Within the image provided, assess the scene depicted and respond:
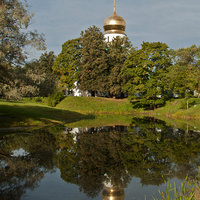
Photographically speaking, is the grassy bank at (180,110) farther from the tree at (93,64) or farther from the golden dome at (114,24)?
the golden dome at (114,24)

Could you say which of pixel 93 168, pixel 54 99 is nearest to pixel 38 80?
pixel 93 168

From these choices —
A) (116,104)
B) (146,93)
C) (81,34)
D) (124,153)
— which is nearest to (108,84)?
(116,104)

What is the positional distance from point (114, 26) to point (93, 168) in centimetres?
5259

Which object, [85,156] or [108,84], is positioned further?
[108,84]

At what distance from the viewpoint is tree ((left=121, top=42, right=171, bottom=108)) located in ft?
130

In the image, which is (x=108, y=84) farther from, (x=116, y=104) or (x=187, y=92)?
(x=187, y=92)

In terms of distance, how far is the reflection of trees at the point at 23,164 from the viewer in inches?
263

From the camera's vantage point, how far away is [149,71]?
40969 millimetres

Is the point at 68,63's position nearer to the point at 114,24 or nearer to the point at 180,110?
the point at 114,24

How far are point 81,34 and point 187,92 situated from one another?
1131 inches

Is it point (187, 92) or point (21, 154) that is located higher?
point (187, 92)

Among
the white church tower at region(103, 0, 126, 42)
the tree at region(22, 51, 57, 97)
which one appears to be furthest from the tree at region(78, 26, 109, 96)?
the tree at region(22, 51, 57, 97)

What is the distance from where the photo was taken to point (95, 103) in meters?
44.5

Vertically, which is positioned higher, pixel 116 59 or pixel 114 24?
pixel 114 24
